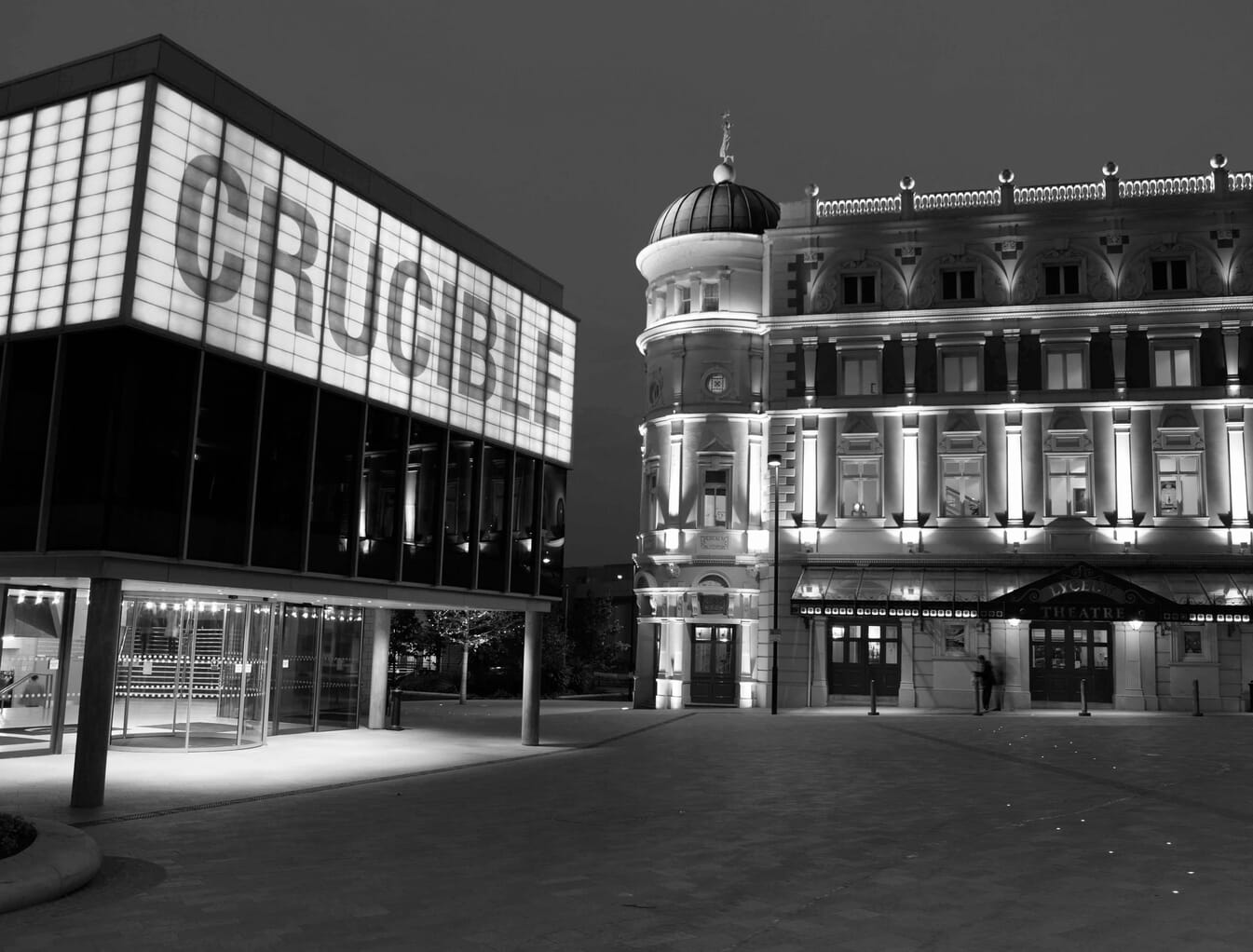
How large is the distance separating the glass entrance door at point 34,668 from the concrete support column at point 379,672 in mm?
9030

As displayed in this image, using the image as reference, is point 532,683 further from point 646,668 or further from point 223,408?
point 646,668

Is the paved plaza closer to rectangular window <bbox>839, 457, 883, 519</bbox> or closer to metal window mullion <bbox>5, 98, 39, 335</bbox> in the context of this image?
metal window mullion <bbox>5, 98, 39, 335</bbox>

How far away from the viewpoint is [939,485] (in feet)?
143

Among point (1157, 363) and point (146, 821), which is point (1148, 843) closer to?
point (146, 821)

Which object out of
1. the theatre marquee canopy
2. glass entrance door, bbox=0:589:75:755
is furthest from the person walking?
glass entrance door, bbox=0:589:75:755

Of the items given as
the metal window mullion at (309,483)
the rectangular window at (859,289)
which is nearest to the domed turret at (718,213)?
the rectangular window at (859,289)

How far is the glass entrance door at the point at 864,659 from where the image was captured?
43281 mm

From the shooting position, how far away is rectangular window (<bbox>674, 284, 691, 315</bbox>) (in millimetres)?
47844

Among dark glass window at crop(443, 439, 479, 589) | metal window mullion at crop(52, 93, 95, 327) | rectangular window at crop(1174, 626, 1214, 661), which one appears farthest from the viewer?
rectangular window at crop(1174, 626, 1214, 661)

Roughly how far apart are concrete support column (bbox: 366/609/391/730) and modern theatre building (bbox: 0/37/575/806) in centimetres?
216

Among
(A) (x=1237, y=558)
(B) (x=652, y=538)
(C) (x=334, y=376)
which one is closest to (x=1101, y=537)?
(A) (x=1237, y=558)

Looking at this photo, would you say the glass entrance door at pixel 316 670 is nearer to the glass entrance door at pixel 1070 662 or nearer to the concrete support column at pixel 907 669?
the concrete support column at pixel 907 669

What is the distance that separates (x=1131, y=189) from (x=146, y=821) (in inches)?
1633

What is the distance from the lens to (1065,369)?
43.4m
